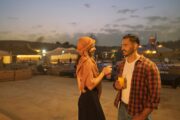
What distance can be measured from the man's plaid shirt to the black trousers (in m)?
0.50

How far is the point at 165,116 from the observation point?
21.7 feet

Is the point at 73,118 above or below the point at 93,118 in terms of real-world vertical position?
below

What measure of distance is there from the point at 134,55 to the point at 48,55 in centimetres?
2741

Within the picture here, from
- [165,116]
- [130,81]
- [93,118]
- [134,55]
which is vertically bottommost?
[165,116]

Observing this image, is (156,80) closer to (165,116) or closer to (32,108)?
(165,116)

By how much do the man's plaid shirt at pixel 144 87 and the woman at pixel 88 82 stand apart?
41 centimetres

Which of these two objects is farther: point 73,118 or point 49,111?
point 49,111

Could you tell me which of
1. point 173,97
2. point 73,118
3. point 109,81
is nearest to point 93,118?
point 73,118

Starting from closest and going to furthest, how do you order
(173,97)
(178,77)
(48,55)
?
1. (173,97)
2. (178,77)
3. (48,55)

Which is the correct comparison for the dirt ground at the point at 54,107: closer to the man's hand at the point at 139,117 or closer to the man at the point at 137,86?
the man at the point at 137,86

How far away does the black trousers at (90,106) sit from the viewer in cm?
305

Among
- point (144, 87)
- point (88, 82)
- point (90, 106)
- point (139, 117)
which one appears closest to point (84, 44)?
point (88, 82)

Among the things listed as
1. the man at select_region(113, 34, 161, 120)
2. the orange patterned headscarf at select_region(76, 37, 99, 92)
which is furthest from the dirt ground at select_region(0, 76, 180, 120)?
the man at select_region(113, 34, 161, 120)

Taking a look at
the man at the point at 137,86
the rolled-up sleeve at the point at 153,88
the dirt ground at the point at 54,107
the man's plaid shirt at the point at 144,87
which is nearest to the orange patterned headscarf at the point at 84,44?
the man at the point at 137,86
